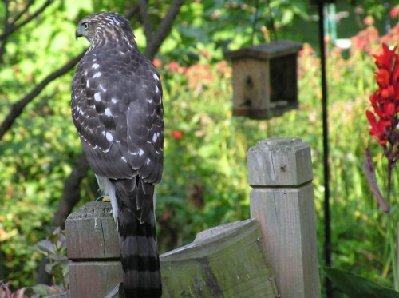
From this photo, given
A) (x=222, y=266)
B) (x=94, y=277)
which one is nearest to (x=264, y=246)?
(x=222, y=266)

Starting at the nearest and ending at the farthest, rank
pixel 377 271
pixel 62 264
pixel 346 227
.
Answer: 1. pixel 62 264
2. pixel 377 271
3. pixel 346 227

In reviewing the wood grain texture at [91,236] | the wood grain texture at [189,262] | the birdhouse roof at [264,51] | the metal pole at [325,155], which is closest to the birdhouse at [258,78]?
the birdhouse roof at [264,51]

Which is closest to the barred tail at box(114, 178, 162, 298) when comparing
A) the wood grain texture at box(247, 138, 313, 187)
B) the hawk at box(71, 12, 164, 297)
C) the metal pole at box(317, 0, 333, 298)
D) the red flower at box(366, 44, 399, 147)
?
the hawk at box(71, 12, 164, 297)

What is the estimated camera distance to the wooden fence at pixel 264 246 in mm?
1999

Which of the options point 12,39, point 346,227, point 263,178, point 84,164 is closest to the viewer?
point 263,178

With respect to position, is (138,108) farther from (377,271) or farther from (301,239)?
(377,271)

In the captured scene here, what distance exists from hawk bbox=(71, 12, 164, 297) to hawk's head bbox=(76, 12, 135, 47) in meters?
0.01

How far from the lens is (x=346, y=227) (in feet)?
19.4

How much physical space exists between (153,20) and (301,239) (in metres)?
4.83

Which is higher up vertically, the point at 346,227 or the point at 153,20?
the point at 153,20

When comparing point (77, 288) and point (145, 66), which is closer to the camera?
point (77, 288)

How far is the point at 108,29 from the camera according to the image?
3062 mm

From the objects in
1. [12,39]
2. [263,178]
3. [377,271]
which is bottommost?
[377,271]

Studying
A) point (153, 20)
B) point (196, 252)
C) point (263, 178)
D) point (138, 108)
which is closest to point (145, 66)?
point (138, 108)
